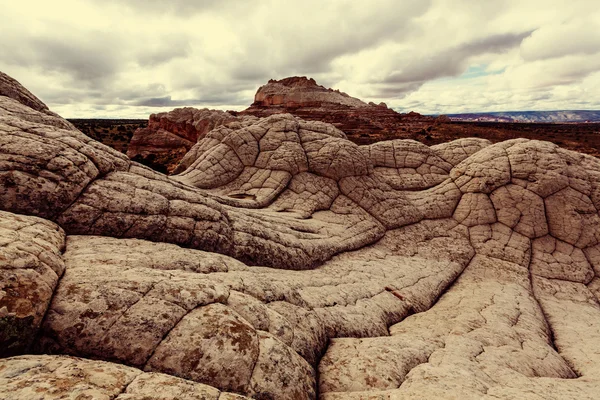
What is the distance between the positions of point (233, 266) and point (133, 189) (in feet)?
8.21

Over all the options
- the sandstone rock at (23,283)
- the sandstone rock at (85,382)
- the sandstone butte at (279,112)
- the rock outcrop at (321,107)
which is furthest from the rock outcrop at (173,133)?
the sandstone rock at (85,382)

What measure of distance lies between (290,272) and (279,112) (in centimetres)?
8531

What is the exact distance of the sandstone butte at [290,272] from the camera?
12.0 feet

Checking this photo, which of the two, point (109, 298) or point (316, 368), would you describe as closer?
point (109, 298)

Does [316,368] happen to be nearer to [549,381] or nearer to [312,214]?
[549,381]

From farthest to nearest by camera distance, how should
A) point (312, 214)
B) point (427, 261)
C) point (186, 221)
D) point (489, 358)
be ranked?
point (312, 214) → point (427, 261) → point (186, 221) → point (489, 358)

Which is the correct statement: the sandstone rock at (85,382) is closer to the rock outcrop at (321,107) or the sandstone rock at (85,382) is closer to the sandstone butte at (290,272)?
the sandstone butte at (290,272)

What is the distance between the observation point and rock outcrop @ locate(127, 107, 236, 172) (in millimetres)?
39594

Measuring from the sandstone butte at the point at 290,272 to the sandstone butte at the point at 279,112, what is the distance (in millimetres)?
9008

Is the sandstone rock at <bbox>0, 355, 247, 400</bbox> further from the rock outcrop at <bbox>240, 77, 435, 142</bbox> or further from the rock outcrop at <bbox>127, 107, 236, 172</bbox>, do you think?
the rock outcrop at <bbox>240, 77, 435, 142</bbox>

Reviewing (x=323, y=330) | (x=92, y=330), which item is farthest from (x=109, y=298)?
(x=323, y=330)

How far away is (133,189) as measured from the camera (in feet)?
21.6

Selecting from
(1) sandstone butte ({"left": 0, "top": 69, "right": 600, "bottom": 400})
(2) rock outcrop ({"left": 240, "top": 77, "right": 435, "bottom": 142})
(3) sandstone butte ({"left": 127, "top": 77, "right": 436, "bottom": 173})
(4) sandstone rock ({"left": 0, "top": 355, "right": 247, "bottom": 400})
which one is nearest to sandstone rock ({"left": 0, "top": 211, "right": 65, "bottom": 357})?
(1) sandstone butte ({"left": 0, "top": 69, "right": 600, "bottom": 400})

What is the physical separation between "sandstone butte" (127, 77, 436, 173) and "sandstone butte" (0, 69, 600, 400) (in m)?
9.01
